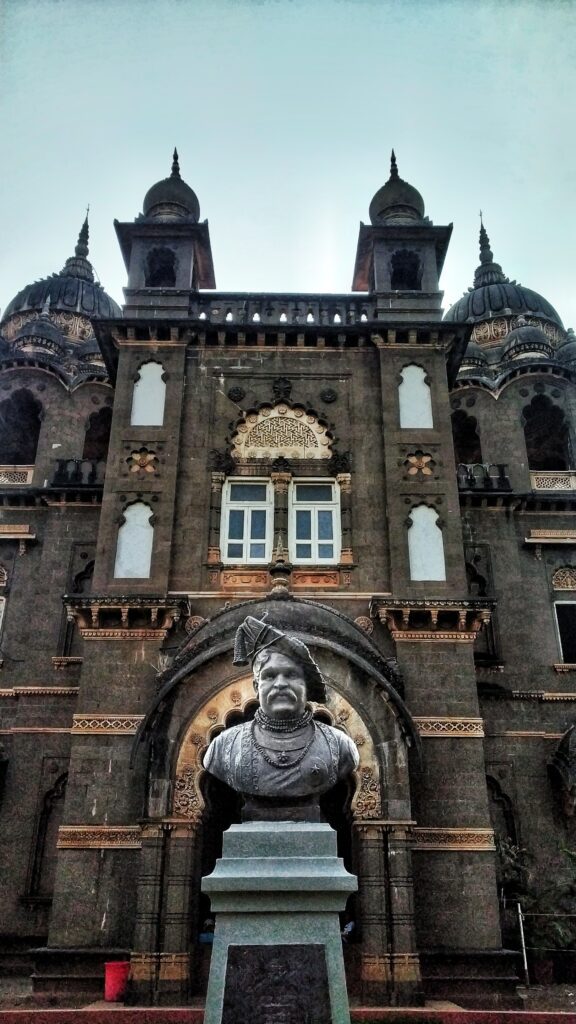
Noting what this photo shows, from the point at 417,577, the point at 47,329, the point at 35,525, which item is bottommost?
the point at 417,577

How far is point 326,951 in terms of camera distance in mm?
6672

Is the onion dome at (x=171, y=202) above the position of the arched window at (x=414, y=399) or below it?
above

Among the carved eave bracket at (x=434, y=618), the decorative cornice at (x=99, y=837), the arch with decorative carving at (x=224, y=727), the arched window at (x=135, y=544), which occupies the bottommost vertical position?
the decorative cornice at (x=99, y=837)

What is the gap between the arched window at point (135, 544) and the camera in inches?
699

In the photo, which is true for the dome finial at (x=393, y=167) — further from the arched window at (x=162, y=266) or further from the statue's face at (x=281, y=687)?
the statue's face at (x=281, y=687)

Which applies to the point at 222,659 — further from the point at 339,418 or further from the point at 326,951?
the point at 326,951

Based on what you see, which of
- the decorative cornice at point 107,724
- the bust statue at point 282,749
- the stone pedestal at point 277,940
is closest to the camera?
the stone pedestal at point 277,940

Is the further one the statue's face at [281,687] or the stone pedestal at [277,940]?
the statue's face at [281,687]

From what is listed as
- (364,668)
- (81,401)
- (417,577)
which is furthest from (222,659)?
(81,401)

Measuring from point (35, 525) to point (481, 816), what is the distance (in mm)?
14035

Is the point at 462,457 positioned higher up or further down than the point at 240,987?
higher up

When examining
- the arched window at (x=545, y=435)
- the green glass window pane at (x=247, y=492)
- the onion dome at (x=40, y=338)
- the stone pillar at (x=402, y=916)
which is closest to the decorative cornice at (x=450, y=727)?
the stone pillar at (x=402, y=916)

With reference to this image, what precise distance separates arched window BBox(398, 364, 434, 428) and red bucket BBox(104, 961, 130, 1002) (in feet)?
40.7

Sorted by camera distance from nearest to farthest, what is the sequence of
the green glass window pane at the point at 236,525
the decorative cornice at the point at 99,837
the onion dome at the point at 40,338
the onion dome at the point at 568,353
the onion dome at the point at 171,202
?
the decorative cornice at the point at 99,837 < the green glass window pane at the point at 236,525 < the onion dome at the point at 171,202 < the onion dome at the point at 568,353 < the onion dome at the point at 40,338
